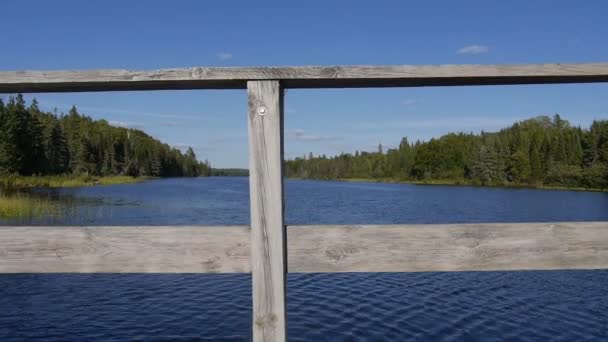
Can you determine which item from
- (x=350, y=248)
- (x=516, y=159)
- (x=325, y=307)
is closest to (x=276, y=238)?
(x=350, y=248)

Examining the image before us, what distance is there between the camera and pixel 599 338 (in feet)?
25.8

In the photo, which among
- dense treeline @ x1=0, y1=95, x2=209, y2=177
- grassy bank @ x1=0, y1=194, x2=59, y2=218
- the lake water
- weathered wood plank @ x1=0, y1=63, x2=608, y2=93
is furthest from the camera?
dense treeline @ x1=0, y1=95, x2=209, y2=177

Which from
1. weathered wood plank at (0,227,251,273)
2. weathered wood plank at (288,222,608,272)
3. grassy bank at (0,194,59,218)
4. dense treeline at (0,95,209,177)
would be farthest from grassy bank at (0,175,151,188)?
weathered wood plank at (288,222,608,272)

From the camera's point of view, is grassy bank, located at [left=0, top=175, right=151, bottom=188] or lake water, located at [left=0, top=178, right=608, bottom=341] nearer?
lake water, located at [left=0, top=178, right=608, bottom=341]

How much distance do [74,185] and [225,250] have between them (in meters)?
64.8

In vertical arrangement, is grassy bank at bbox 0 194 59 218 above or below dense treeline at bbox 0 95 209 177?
below

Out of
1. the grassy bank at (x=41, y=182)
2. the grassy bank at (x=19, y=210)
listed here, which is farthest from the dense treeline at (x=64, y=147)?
the grassy bank at (x=19, y=210)

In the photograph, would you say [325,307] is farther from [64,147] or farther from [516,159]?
[516,159]

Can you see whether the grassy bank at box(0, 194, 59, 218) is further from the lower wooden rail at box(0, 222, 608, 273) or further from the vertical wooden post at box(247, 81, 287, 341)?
the vertical wooden post at box(247, 81, 287, 341)

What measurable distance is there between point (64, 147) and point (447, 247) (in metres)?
88.2

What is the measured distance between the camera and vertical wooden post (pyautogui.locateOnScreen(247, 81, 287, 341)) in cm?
197

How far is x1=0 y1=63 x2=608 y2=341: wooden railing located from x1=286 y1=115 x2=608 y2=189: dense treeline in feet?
251

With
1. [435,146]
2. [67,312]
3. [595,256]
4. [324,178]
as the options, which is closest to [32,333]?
[67,312]

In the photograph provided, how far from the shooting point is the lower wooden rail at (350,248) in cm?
203
